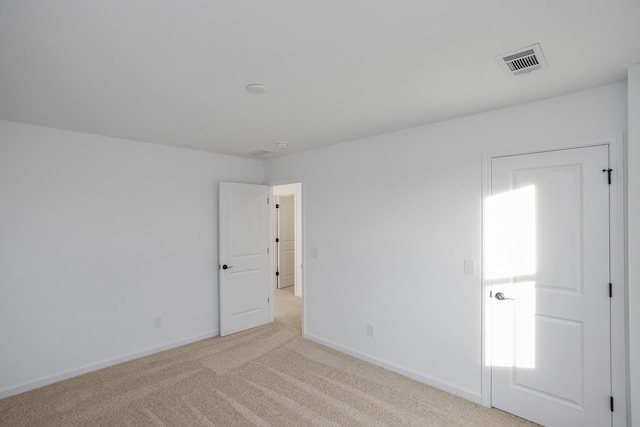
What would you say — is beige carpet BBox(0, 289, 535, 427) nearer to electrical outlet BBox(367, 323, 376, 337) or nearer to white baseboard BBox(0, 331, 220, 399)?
white baseboard BBox(0, 331, 220, 399)

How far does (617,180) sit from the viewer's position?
2.11 m

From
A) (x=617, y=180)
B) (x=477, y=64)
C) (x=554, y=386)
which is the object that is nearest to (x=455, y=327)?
(x=554, y=386)

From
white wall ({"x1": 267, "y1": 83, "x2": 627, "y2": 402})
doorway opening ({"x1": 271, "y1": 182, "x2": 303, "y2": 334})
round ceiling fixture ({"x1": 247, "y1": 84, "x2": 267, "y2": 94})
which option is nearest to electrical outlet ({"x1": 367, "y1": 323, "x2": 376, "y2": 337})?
white wall ({"x1": 267, "y1": 83, "x2": 627, "y2": 402})

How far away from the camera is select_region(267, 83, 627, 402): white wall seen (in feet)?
8.20

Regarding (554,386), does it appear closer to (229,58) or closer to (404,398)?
(404,398)

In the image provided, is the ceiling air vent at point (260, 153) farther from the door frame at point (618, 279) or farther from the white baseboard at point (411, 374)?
the door frame at point (618, 279)

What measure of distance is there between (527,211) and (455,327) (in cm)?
119

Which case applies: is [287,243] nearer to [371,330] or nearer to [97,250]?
[371,330]

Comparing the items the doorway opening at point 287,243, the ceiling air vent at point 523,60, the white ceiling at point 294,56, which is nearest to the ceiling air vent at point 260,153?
the white ceiling at point 294,56

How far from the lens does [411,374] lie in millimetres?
3143

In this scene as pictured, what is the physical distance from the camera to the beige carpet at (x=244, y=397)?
97.8 inches

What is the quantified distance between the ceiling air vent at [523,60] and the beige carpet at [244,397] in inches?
101

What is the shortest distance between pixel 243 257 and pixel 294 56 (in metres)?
3.32

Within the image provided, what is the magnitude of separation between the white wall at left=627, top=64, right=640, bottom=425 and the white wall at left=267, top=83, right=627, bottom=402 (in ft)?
0.76
